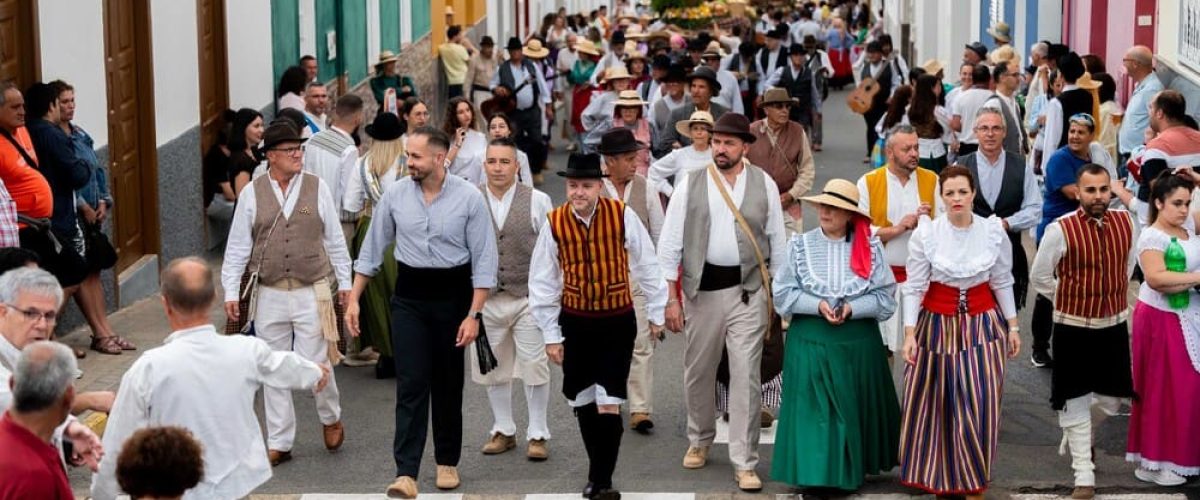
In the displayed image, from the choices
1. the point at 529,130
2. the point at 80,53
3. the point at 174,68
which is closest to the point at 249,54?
the point at 174,68

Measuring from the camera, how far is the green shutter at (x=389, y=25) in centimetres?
2738

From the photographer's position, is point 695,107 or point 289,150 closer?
point 289,150

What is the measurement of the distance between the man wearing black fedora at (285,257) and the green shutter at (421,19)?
68.9 ft

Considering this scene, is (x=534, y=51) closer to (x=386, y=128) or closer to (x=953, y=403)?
(x=386, y=128)

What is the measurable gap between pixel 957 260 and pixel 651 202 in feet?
6.43

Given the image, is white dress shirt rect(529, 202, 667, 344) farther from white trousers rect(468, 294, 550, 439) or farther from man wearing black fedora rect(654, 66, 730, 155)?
man wearing black fedora rect(654, 66, 730, 155)

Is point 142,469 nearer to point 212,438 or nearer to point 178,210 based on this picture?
point 212,438

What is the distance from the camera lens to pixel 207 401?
22.9ft

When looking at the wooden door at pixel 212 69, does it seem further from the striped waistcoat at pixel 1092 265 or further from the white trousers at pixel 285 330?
the striped waistcoat at pixel 1092 265

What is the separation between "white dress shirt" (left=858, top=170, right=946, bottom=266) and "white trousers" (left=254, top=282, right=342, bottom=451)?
2.96 m

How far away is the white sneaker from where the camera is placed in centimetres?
965

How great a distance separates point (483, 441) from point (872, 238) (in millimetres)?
2546

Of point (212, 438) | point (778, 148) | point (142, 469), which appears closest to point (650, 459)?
point (778, 148)

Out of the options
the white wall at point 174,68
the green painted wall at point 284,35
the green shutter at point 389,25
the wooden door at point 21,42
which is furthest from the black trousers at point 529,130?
the wooden door at point 21,42
